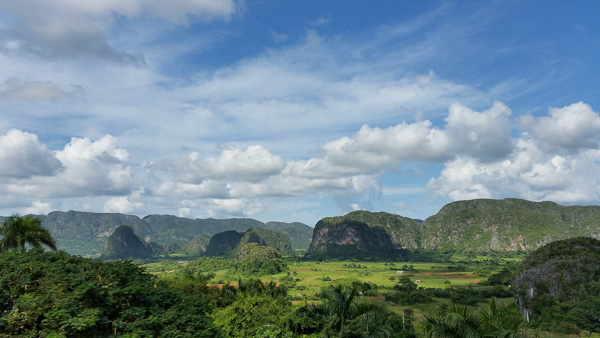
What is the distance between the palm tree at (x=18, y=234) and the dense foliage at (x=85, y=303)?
1695 centimetres

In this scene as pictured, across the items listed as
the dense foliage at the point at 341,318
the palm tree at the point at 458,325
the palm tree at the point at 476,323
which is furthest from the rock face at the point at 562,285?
the palm tree at the point at 458,325

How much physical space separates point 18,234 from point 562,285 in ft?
239

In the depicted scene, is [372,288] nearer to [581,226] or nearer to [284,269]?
[284,269]

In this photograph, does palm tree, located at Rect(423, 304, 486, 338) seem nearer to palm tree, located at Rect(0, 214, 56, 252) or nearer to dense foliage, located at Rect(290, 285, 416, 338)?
dense foliage, located at Rect(290, 285, 416, 338)

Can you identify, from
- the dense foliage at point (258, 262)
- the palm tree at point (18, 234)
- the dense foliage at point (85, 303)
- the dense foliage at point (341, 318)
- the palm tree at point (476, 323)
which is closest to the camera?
the dense foliage at point (85, 303)

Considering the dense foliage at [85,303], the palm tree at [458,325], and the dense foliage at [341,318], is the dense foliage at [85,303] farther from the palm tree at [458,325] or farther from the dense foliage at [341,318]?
Answer: the dense foliage at [341,318]

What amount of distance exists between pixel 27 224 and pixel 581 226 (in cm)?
25031

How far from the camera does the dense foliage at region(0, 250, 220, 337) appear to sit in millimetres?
8500

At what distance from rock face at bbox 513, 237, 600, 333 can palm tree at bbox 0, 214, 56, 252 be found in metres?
61.7

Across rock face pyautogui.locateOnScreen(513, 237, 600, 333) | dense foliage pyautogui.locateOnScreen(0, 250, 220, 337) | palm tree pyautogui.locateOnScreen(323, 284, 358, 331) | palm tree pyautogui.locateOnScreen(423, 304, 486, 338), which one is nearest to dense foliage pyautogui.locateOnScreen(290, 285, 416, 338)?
palm tree pyautogui.locateOnScreen(323, 284, 358, 331)

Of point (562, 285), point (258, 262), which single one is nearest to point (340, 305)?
point (562, 285)

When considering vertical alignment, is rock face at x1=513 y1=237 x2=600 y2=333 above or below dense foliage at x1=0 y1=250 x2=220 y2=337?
below

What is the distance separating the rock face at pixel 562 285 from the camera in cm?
4878

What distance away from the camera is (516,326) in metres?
10.4
